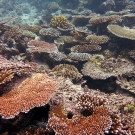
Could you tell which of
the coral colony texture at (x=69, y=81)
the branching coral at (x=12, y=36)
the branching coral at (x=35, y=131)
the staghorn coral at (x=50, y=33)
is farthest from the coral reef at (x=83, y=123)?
the staghorn coral at (x=50, y=33)

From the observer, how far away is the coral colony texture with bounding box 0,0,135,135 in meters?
3.37

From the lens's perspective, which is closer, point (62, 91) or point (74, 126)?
point (74, 126)

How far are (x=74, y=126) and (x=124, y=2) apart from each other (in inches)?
708

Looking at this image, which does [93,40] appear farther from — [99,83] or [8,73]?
[8,73]

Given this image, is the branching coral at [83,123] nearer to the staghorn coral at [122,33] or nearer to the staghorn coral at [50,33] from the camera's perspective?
the staghorn coral at [122,33]

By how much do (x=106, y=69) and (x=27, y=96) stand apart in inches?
168

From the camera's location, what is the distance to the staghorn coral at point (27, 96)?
3248 millimetres

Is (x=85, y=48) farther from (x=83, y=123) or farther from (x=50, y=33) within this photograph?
(x=83, y=123)

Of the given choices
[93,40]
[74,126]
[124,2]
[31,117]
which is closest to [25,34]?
[93,40]

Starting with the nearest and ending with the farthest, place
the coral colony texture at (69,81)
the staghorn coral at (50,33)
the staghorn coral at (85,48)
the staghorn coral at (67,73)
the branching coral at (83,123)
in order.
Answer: the branching coral at (83,123)
the coral colony texture at (69,81)
the staghorn coral at (67,73)
the staghorn coral at (85,48)
the staghorn coral at (50,33)

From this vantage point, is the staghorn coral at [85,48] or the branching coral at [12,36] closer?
the branching coral at [12,36]

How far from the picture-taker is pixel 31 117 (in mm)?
3699

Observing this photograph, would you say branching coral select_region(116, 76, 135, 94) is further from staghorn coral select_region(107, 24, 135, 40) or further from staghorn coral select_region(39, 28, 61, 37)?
staghorn coral select_region(39, 28, 61, 37)

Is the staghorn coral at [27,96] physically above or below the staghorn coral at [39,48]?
above
